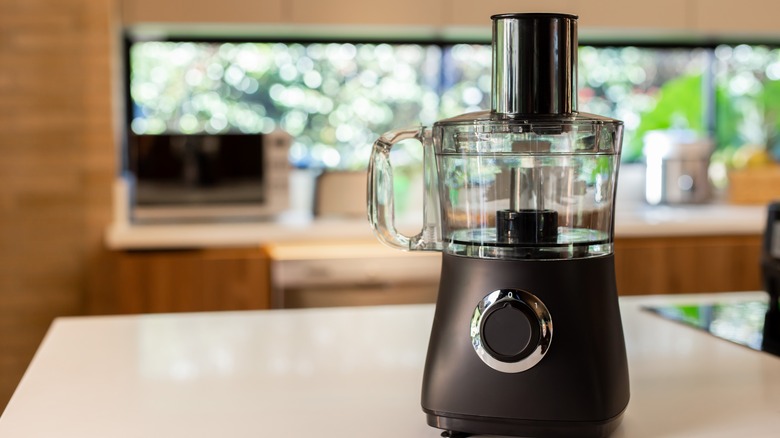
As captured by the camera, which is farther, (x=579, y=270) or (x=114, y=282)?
(x=114, y=282)

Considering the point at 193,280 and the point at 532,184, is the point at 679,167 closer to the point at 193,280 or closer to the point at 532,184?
the point at 193,280

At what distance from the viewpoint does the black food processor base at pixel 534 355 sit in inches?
25.5

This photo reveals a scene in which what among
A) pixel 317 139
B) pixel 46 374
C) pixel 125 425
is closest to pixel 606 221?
pixel 125 425

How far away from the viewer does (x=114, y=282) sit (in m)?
2.72

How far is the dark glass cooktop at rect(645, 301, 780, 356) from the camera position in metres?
1.03

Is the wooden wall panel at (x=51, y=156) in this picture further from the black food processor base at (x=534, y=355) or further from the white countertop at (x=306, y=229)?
the black food processor base at (x=534, y=355)

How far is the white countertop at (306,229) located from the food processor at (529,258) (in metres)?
1.96

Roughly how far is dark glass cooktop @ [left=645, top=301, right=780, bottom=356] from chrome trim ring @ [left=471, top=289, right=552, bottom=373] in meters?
0.44

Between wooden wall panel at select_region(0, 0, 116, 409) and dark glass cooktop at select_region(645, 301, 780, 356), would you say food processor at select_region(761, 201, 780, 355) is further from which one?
wooden wall panel at select_region(0, 0, 116, 409)

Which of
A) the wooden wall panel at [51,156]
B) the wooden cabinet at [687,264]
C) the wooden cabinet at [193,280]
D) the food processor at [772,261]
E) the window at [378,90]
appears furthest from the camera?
the window at [378,90]

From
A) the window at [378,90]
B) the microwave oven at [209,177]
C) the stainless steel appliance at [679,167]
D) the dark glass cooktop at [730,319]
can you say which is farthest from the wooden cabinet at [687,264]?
the dark glass cooktop at [730,319]

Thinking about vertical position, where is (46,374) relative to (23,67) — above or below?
below

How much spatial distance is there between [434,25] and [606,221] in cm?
242

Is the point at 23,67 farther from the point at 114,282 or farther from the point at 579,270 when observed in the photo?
the point at 579,270
